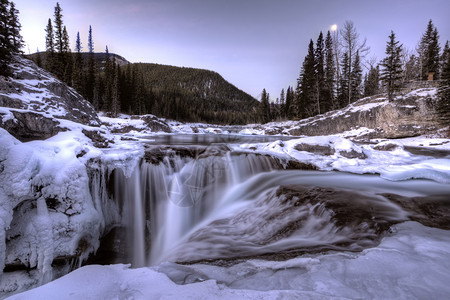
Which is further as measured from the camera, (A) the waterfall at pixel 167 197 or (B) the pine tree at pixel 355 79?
(B) the pine tree at pixel 355 79

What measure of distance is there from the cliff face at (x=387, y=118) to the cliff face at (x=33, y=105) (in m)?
22.4

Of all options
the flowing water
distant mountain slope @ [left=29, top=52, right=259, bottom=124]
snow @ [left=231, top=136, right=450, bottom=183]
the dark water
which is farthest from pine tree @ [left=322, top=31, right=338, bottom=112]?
distant mountain slope @ [left=29, top=52, right=259, bottom=124]

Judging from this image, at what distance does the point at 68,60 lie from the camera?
36.7m

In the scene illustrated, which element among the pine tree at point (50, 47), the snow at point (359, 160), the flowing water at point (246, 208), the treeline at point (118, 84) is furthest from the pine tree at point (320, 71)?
Answer: the pine tree at point (50, 47)

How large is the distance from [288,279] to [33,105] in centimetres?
1758

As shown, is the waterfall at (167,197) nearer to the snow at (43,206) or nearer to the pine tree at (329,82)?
the snow at (43,206)

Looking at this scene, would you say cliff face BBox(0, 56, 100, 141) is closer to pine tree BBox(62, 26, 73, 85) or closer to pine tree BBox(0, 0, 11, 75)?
pine tree BBox(0, 0, 11, 75)

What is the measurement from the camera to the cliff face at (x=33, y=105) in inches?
231

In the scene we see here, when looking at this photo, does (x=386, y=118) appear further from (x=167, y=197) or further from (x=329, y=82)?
(x=167, y=197)

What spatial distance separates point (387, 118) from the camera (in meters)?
17.7

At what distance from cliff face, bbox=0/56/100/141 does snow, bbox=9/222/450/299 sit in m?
6.45

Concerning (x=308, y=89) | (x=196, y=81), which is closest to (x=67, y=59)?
(x=308, y=89)

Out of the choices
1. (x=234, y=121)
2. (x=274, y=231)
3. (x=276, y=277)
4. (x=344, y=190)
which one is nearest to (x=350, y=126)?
(x=344, y=190)

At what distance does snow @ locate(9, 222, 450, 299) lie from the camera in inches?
54.0
